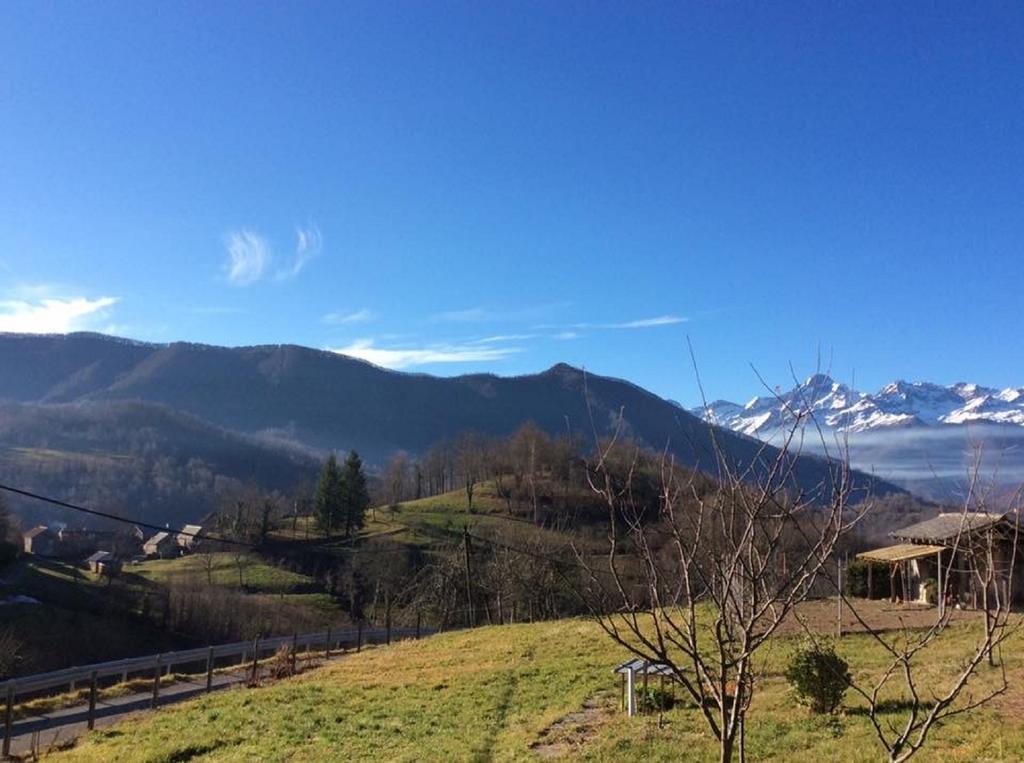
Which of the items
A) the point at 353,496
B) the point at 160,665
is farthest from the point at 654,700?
the point at 353,496

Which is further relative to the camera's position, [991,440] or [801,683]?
[801,683]

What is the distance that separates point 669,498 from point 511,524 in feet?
276

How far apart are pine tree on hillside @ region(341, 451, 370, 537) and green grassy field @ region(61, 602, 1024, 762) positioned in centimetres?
7267

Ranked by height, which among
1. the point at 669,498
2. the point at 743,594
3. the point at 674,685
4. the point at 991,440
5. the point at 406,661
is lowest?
the point at 406,661

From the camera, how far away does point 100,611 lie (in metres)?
59.0

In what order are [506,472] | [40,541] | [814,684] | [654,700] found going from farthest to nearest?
1. [506,472]
2. [40,541]
3. [654,700]
4. [814,684]

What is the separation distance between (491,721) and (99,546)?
97.9 meters

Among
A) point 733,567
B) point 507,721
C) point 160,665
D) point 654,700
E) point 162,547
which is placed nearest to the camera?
point 733,567

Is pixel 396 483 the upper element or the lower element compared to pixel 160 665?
upper

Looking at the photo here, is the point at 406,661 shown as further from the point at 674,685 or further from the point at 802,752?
the point at 802,752

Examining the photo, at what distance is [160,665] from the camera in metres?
25.4

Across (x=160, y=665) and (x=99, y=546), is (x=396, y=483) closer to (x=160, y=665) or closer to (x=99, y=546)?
(x=99, y=546)

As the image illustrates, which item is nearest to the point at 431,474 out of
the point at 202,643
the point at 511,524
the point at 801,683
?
the point at 511,524

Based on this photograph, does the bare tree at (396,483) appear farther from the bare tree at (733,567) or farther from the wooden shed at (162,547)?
the bare tree at (733,567)
